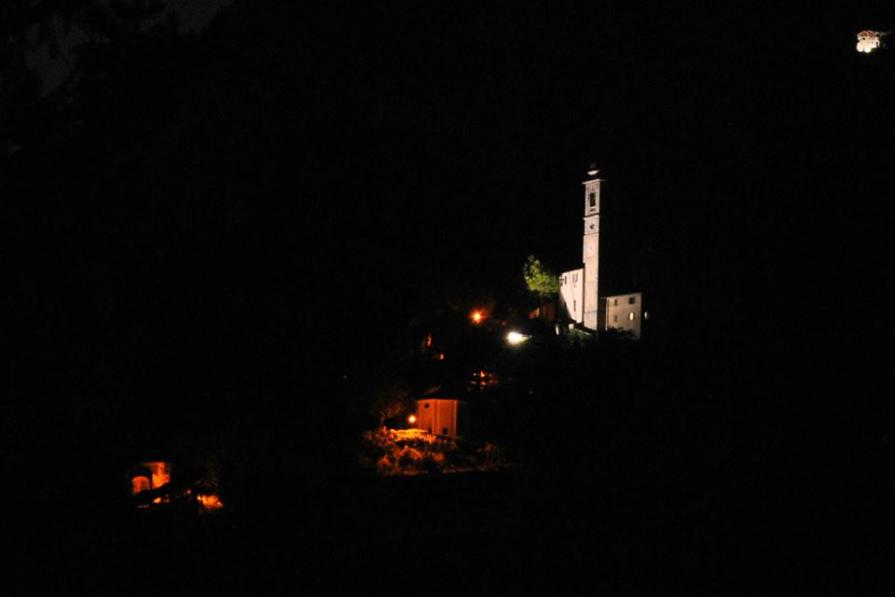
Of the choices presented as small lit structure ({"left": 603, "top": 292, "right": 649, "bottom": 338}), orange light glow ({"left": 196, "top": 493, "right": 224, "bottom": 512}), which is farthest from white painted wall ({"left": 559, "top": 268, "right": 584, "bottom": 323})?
orange light glow ({"left": 196, "top": 493, "right": 224, "bottom": 512})

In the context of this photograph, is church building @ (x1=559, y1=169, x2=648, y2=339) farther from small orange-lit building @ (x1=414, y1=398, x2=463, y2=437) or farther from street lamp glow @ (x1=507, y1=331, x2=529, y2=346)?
small orange-lit building @ (x1=414, y1=398, x2=463, y2=437)

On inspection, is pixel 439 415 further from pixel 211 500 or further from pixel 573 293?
pixel 573 293

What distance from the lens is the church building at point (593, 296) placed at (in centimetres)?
3103

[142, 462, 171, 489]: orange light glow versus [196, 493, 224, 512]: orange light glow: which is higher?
[142, 462, 171, 489]: orange light glow

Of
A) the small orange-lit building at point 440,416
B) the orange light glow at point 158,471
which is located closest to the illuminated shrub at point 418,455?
the small orange-lit building at point 440,416

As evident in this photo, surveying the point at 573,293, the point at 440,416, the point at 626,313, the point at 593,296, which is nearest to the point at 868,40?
the point at 626,313

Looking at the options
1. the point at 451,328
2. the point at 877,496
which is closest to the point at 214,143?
the point at 877,496

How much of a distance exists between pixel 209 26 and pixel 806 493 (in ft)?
34.8

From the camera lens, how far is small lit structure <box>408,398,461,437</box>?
806 inches

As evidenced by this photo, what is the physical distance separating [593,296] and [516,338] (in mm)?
7143

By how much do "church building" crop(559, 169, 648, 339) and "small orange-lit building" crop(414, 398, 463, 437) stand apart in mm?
12885

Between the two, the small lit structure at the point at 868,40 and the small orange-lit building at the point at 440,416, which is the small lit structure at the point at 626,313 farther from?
the small lit structure at the point at 868,40

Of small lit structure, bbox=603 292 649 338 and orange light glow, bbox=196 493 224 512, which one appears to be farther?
small lit structure, bbox=603 292 649 338

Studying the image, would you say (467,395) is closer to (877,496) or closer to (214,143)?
(877,496)
